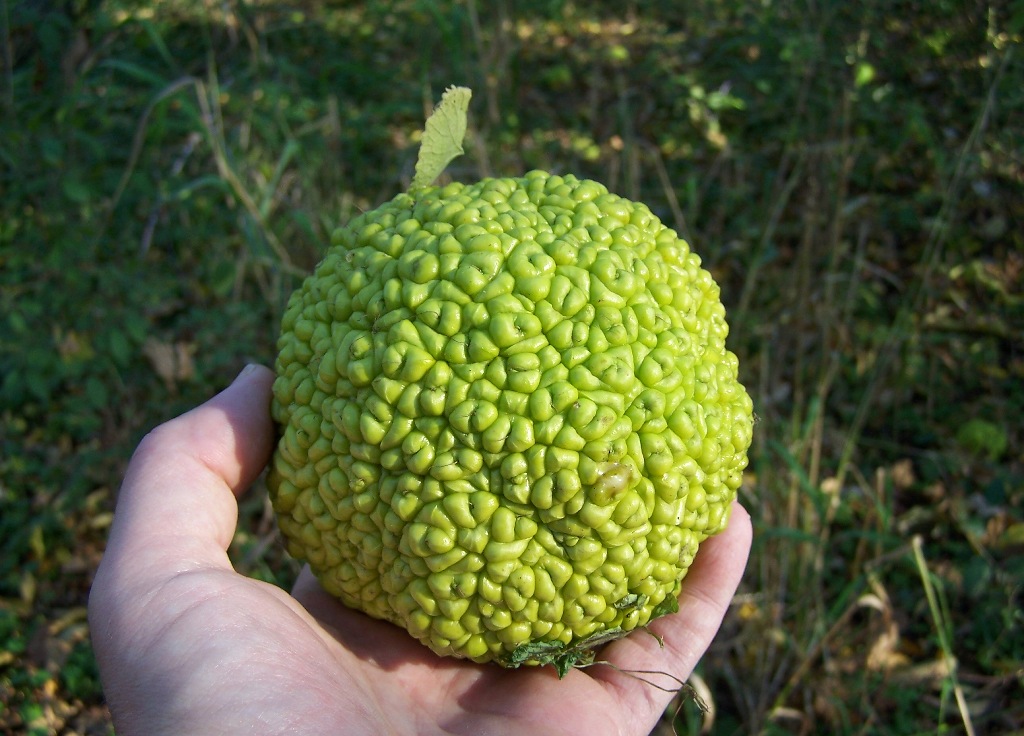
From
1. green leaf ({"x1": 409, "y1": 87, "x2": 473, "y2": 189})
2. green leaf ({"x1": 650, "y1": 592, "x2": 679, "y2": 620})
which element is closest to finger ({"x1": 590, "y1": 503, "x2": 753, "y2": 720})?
green leaf ({"x1": 650, "y1": 592, "x2": 679, "y2": 620})

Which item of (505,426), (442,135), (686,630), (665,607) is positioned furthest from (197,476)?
(686,630)

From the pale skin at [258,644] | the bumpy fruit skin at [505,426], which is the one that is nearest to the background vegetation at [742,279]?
the pale skin at [258,644]

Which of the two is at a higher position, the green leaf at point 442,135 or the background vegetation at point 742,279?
the green leaf at point 442,135

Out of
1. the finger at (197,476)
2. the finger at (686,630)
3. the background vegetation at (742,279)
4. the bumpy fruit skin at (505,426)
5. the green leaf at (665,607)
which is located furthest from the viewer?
the background vegetation at (742,279)

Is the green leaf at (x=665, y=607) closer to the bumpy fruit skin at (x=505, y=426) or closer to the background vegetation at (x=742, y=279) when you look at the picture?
the bumpy fruit skin at (x=505, y=426)

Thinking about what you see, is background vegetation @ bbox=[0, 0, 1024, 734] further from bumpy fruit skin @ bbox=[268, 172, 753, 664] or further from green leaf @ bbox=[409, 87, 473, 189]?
bumpy fruit skin @ bbox=[268, 172, 753, 664]

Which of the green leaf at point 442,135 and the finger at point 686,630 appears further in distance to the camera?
the finger at point 686,630

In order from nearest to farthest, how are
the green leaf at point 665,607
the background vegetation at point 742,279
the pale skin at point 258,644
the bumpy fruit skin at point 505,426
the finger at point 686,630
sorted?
the pale skin at point 258,644 → the bumpy fruit skin at point 505,426 → the green leaf at point 665,607 → the finger at point 686,630 → the background vegetation at point 742,279

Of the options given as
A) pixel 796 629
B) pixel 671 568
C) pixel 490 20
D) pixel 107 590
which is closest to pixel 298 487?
pixel 107 590

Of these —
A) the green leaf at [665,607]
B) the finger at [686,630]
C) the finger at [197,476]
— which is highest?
the finger at [197,476]
